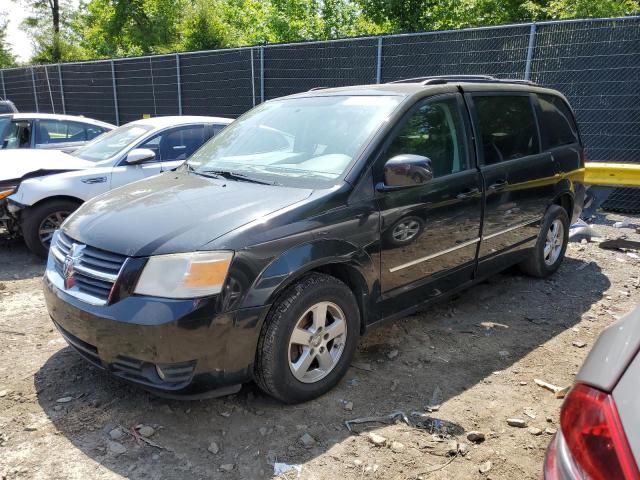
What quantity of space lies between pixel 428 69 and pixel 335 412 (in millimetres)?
7689

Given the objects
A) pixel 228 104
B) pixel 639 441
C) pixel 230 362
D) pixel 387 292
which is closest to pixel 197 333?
pixel 230 362

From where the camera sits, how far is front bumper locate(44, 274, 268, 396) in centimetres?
264

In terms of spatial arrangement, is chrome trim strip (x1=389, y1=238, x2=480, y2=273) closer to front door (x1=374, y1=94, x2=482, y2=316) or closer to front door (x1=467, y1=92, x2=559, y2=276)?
front door (x1=374, y1=94, x2=482, y2=316)

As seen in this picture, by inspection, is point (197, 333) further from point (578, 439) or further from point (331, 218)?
point (578, 439)

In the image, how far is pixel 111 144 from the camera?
6.61 m

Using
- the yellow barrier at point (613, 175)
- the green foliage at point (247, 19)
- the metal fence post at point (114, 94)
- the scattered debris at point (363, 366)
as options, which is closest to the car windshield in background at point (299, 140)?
the scattered debris at point (363, 366)

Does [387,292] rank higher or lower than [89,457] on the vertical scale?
higher

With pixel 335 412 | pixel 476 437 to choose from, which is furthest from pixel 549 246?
pixel 335 412

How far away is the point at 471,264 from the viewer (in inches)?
166

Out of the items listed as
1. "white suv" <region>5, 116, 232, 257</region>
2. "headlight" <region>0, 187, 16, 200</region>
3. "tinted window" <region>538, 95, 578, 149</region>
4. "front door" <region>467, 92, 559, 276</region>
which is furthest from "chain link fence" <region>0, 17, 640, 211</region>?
"headlight" <region>0, 187, 16, 200</region>

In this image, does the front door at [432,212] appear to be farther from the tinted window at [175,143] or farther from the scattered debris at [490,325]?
the tinted window at [175,143]

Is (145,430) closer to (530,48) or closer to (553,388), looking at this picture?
(553,388)

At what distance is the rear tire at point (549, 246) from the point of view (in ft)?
16.8

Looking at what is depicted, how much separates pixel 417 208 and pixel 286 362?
→ 4.55 feet
